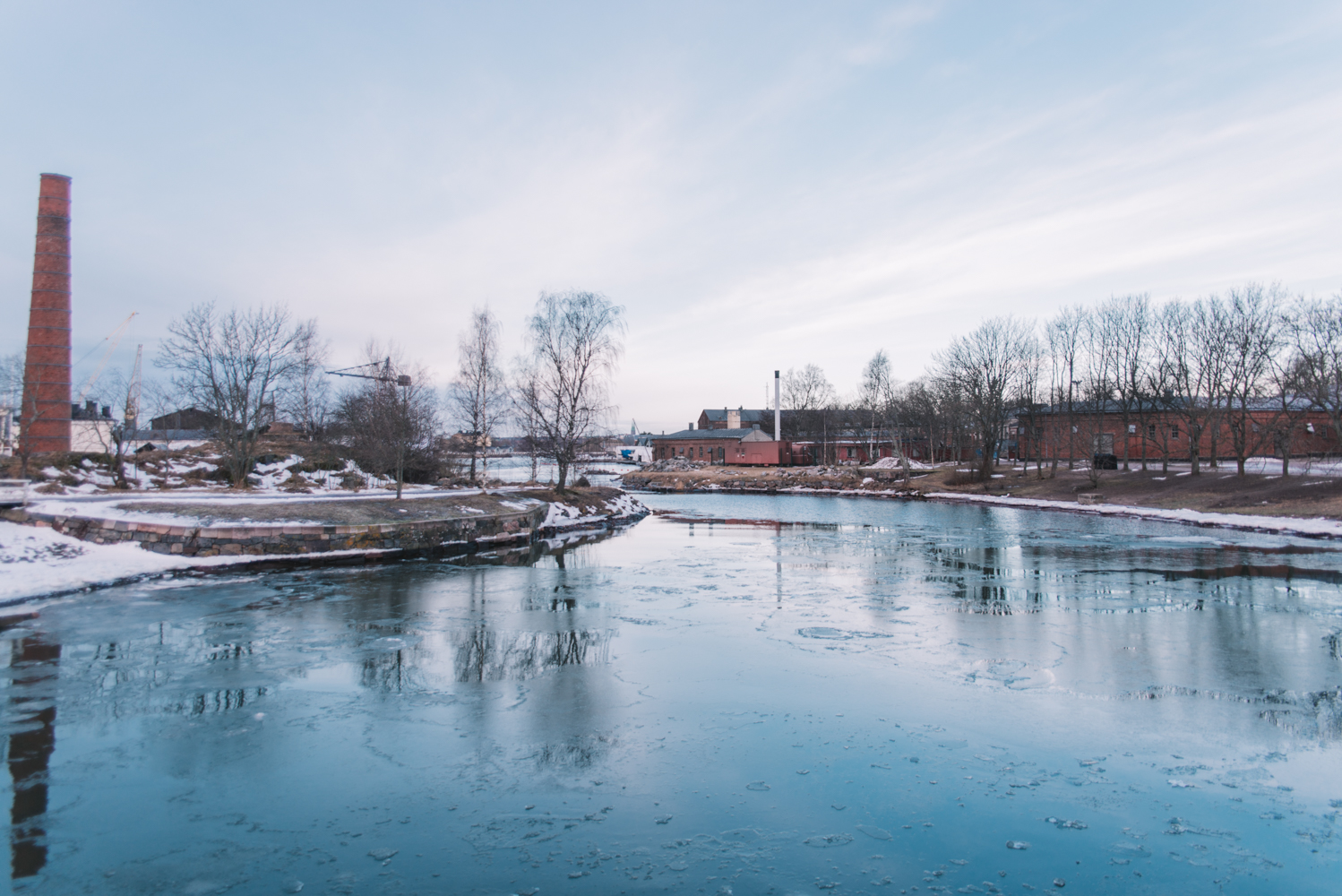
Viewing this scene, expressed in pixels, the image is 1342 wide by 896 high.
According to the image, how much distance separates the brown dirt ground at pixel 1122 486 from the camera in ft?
89.0

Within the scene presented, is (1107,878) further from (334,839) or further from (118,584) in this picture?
(118,584)

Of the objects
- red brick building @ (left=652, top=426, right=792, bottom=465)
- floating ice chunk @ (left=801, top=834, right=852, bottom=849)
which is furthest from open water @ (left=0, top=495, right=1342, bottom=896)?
red brick building @ (left=652, top=426, right=792, bottom=465)

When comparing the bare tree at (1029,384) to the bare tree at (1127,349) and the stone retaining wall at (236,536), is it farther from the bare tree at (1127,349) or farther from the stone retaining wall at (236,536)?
the stone retaining wall at (236,536)

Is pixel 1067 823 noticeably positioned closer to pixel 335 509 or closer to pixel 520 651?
pixel 520 651

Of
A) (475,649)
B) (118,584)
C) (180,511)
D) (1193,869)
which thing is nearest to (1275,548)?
(1193,869)

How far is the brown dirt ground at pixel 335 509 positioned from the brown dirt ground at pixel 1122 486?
1086 inches

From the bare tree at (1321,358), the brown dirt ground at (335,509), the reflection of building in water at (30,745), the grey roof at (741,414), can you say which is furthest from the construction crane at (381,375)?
the grey roof at (741,414)

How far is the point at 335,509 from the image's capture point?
771 inches

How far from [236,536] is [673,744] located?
45.7ft

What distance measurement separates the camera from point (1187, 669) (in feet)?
26.4

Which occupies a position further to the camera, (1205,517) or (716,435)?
(716,435)

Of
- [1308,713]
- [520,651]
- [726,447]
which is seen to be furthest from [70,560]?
[726,447]

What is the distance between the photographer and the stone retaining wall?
15.7m

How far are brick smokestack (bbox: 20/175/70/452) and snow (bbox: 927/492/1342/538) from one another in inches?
1838
